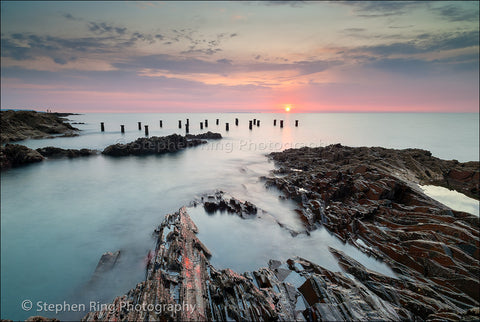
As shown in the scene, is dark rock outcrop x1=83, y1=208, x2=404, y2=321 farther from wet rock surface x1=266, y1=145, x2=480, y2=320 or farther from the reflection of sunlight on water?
the reflection of sunlight on water

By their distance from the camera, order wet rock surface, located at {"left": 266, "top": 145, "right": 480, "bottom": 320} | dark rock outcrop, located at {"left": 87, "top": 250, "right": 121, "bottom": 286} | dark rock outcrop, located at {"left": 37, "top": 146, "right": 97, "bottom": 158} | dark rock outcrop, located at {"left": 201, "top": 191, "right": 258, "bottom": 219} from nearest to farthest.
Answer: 1. wet rock surface, located at {"left": 266, "top": 145, "right": 480, "bottom": 320}
2. dark rock outcrop, located at {"left": 87, "top": 250, "right": 121, "bottom": 286}
3. dark rock outcrop, located at {"left": 201, "top": 191, "right": 258, "bottom": 219}
4. dark rock outcrop, located at {"left": 37, "top": 146, "right": 97, "bottom": 158}

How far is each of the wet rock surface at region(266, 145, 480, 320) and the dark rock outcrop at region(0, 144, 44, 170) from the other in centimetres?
2325

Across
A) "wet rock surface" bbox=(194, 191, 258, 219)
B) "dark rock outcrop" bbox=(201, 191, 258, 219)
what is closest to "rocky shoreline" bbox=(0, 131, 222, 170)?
"wet rock surface" bbox=(194, 191, 258, 219)

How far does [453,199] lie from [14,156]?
34.9 metres

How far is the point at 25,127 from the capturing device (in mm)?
38094

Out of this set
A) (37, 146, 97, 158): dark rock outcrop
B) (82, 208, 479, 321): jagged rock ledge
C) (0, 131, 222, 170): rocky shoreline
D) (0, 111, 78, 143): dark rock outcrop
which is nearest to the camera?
(82, 208, 479, 321): jagged rock ledge

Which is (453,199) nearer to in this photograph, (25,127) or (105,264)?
(105,264)

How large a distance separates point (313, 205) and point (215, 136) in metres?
36.0

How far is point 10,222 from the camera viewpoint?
10484 mm

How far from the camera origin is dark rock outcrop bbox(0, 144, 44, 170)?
60.6 feet

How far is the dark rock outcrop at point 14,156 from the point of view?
60.6ft

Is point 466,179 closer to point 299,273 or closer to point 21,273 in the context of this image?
point 299,273

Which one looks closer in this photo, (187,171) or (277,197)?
(277,197)

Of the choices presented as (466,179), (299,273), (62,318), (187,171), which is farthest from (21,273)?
(466,179)
